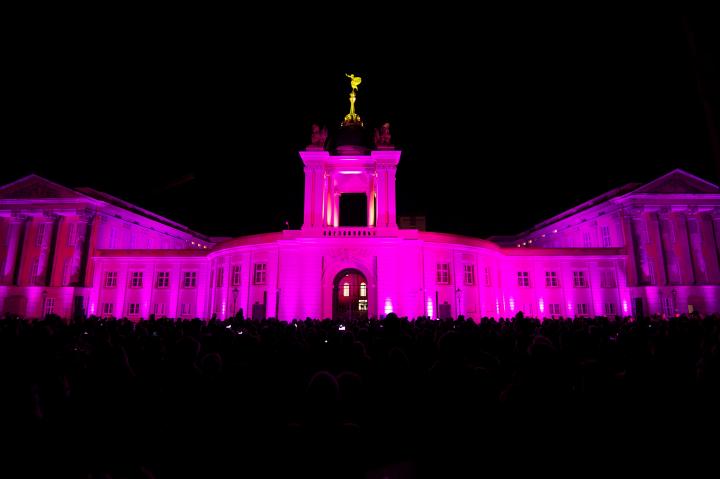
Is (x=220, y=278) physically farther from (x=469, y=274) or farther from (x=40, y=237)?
(x=40, y=237)

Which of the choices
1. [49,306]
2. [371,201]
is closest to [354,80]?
[371,201]

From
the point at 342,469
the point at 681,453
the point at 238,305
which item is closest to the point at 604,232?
the point at 238,305

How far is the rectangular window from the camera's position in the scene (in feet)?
127

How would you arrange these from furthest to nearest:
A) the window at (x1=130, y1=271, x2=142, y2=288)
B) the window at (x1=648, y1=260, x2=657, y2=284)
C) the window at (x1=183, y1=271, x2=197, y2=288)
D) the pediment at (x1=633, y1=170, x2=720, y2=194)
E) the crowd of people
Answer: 1. the pediment at (x1=633, y1=170, x2=720, y2=194)
2. the window at (x1=130, y1=271, x2=142, y2=288)
3. the window at (x1=183, y1=271, x2=197, y2=288)
4. the window at (x1=648, y1=260, x2=657, y2=284)
5. the crowd of people

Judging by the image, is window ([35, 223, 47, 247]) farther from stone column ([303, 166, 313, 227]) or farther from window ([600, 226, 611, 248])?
window ([600, 226, 611, 248])

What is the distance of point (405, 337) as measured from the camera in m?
9.89

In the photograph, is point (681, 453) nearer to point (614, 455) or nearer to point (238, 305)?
point (614, 455)

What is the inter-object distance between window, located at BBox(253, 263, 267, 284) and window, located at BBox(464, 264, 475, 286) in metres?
16.5

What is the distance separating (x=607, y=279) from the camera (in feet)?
129

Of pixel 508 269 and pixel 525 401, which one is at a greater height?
pixel 508 269

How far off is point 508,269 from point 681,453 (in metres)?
35.5

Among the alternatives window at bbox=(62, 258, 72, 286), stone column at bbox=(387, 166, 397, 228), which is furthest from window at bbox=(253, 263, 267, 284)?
window at bbox=(62, 258, 72, 286)

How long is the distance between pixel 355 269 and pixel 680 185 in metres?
36.3

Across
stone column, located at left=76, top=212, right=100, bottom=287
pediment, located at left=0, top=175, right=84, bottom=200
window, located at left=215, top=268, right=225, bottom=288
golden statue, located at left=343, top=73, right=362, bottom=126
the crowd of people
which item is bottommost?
the crowd of people
